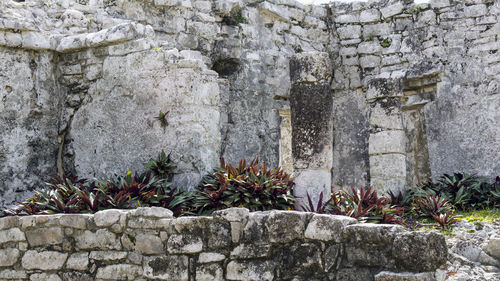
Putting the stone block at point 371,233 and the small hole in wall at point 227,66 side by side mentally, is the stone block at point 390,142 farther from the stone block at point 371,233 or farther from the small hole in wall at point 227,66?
the stone block at point 371,233

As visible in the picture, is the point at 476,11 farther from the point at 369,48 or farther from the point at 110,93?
the point at 110,93

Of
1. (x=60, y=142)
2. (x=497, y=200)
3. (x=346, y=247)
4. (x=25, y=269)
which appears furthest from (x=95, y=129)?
(x=497, y=200)

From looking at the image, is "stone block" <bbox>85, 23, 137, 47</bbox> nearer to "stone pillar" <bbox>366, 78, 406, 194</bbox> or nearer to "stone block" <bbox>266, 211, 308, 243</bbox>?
"stone block" <bbox>266, 211, 308, 243</bbox>

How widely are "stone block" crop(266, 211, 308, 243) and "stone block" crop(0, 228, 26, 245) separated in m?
2.56

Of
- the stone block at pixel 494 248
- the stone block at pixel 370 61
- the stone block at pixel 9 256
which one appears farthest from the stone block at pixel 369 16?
the stone block at pixel 9 256

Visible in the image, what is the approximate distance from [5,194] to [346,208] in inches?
160

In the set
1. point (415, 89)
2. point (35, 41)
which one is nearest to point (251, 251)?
point (35, 41)

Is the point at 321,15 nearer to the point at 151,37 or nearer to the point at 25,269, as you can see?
the point at 151,37

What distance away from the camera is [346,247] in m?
5.07

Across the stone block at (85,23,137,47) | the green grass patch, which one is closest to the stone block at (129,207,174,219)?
the stone block at (85,23,137,47)

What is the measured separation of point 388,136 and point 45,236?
233 inches

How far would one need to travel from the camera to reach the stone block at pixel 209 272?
17.7 feet

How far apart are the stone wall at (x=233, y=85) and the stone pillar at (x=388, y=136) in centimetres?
2

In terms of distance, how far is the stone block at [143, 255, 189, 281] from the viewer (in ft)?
18.1
